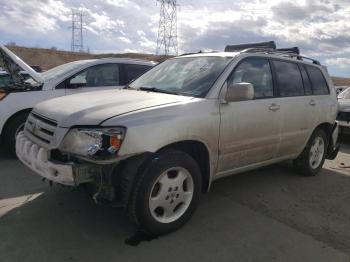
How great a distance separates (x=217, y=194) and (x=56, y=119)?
2.29 meters

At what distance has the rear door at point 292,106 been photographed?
16.7ft

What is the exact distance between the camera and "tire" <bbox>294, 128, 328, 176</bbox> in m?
5.86

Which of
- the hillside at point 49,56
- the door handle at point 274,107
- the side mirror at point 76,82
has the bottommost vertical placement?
the door handle at point 274,107

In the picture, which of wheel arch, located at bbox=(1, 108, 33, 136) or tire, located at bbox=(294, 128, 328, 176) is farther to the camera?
wheel arch, located at bbox=(1, 108, 33, 136)

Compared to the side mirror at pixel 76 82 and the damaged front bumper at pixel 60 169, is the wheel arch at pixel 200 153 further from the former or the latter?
the side mirror at pixel 76 82

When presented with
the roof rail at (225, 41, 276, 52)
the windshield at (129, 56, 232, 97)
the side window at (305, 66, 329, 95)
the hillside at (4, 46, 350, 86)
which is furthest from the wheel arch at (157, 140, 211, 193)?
the hillside at (4, 46, 350, 86)

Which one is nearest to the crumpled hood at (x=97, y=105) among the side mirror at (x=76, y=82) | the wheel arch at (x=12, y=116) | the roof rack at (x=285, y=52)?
the roof rack at (x=285, y=52)

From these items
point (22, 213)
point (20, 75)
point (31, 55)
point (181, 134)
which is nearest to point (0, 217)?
point (22, 213)

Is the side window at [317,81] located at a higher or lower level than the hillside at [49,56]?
lower

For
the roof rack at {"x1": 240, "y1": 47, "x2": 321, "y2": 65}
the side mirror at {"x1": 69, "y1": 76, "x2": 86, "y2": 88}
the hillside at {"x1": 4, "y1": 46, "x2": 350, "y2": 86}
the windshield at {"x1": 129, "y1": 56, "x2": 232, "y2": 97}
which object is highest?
the hillside at {"x1": 4, "y1": 46, "x2": 350, "y2": 86}

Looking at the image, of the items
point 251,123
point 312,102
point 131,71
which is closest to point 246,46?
point 312,102

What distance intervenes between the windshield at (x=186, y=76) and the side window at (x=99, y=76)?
2207 millimetres

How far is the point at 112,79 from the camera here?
741 centimetres

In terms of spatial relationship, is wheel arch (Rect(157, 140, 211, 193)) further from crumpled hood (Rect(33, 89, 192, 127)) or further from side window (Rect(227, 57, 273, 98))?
side window (Rect(227, 57, 273, 98))
